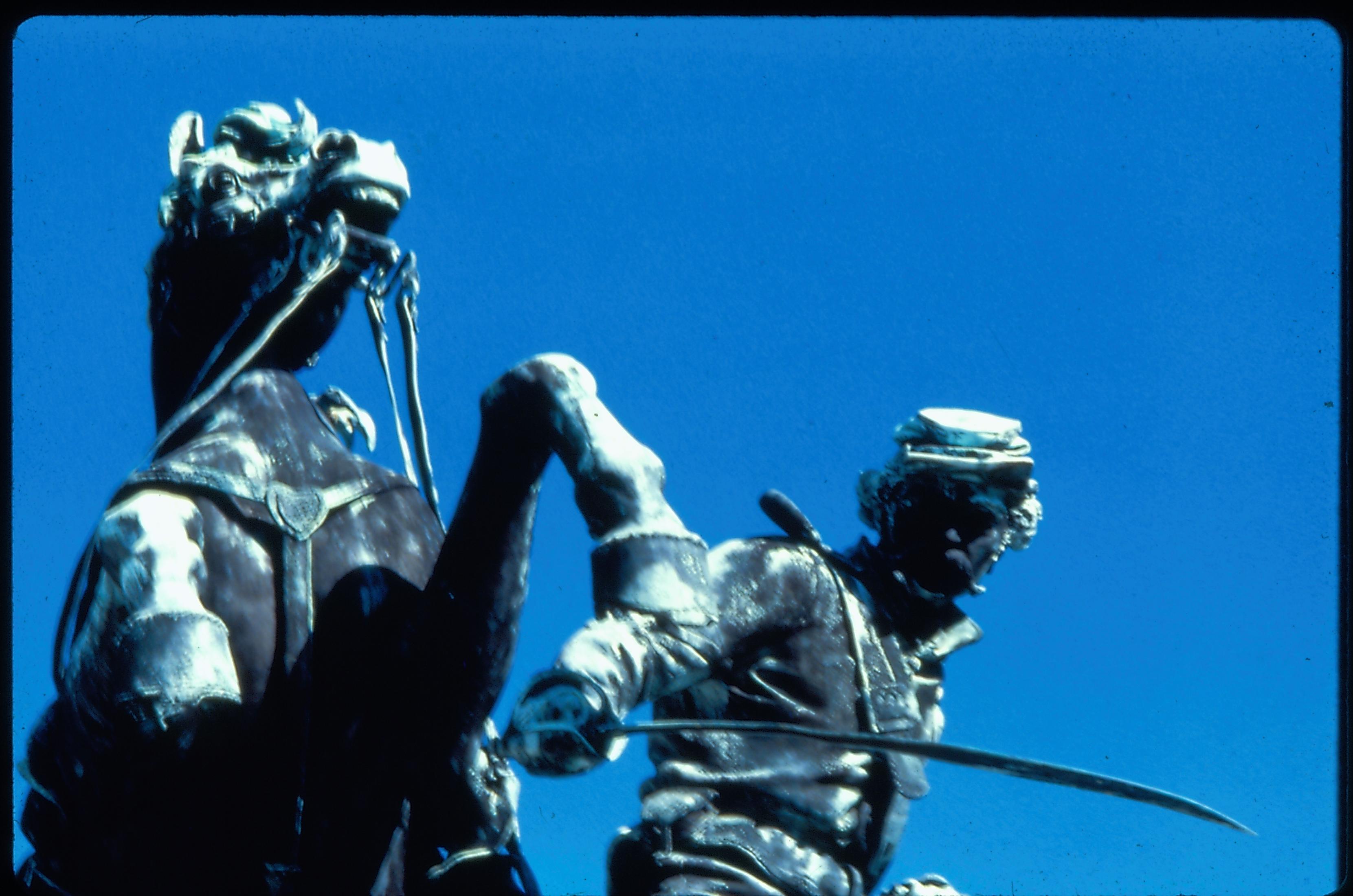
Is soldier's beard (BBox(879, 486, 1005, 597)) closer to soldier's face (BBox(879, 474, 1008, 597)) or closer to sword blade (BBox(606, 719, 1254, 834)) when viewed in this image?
soldier's face (BBox(879, 474, 1008, 597))

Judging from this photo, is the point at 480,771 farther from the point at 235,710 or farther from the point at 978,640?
the point at 978,640

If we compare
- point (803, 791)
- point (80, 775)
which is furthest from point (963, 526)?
point (80, 775)

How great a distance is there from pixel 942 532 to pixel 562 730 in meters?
2.04

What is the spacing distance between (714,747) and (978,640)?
1.00 m

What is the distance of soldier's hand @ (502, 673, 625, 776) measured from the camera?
4969 mm

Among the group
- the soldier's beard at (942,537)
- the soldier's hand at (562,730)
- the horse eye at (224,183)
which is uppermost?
the horse eye at (224,183)

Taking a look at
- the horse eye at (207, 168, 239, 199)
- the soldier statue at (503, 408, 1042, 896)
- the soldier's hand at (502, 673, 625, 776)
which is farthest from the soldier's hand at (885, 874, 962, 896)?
the horse eye at (207, 168, 239, 199)

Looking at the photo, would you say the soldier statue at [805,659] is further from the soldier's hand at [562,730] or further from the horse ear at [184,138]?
the horse ear at [184,138]

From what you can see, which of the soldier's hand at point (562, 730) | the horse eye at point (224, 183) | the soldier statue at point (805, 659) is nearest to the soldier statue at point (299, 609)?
the horse eye at point (224, 183)

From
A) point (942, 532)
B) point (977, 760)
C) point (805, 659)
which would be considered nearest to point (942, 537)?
point (942, 532)

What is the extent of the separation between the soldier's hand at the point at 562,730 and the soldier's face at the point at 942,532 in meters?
1.88

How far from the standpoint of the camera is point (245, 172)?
20.7 feet

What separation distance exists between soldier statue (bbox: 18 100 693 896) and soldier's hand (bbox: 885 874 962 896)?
3.07 feet

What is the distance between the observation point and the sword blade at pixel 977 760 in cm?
497
